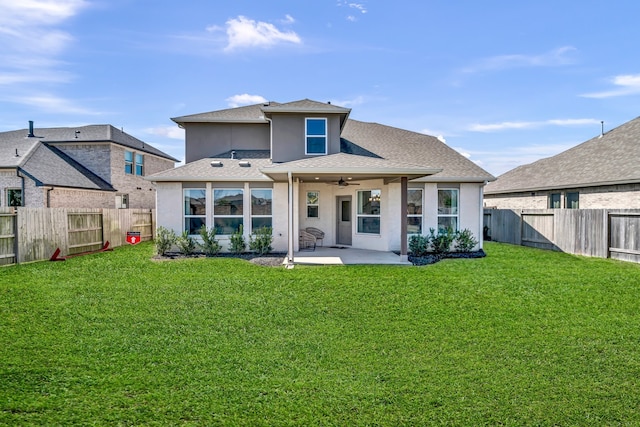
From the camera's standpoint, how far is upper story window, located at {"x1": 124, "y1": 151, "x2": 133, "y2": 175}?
24078 mm

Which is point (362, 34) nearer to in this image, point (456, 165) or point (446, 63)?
point (446, 63)

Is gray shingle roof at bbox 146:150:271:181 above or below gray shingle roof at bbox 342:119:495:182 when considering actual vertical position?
below

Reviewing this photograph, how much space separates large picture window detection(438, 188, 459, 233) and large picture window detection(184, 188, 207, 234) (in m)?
9.09

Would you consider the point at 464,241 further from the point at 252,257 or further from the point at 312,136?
the point at 252,257

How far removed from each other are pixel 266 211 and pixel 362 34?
24.1ft

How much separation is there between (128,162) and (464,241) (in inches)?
838

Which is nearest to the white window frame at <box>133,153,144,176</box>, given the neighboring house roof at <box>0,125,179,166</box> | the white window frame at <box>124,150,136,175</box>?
the white window frame at <box>124,150,136,175</box>

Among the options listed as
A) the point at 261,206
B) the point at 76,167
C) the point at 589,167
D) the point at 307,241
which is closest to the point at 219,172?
the point at 261,206

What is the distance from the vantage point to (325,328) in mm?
6094

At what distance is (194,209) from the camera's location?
14000mm

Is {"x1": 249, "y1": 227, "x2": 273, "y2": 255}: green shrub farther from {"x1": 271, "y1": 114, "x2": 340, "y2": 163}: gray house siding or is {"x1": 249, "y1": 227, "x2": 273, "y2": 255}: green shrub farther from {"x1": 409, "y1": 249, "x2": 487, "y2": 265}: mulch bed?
{"x1": 409, "y1": 249, "x2": 487, "y2": 265}: mulch bed

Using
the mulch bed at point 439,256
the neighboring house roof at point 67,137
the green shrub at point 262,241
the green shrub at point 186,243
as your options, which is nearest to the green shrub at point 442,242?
the mulch bed at point 439,256

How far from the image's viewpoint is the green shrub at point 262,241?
13469 millimetres

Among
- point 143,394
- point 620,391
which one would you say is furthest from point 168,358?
point 620,391
